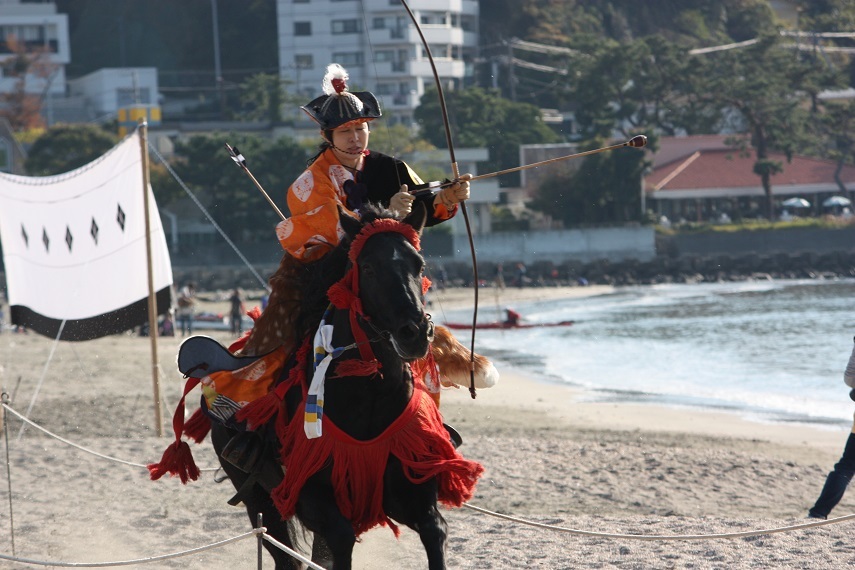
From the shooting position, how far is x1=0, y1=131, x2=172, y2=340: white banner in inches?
533

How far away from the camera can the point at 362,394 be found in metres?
5.09

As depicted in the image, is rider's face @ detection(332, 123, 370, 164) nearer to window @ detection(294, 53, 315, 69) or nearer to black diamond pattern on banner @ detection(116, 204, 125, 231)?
black diamond pattern on banner @ detection(116, 204, 125, 231)

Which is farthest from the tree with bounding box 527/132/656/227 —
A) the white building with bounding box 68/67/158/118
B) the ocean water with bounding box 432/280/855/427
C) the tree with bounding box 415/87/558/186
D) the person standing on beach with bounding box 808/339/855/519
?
the person standing on beach with bounding box 808/339/855/519

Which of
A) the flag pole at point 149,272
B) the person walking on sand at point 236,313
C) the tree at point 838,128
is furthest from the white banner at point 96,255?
the tree at point 838,128

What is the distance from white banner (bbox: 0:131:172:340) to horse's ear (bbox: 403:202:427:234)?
29.2 ft

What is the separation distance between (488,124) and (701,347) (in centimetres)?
2842

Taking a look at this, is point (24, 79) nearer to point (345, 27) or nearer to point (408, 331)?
point (345, 27)

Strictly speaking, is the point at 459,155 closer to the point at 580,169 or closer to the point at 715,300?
the point at 580,169

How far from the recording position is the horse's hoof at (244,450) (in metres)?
5.71

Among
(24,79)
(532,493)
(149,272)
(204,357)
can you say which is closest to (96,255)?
(149,272)

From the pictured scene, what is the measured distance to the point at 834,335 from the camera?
3322 cm

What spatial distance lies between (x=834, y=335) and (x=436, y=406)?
98.3ft

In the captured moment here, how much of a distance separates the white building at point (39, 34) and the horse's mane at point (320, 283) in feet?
252

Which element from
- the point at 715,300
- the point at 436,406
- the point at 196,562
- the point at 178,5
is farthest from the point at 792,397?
the point at 178,5
